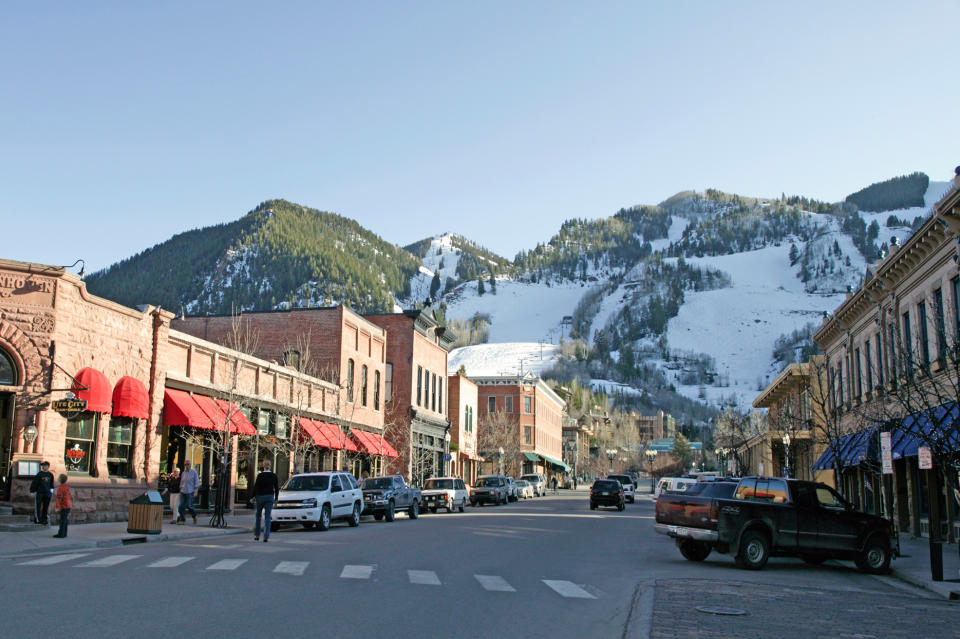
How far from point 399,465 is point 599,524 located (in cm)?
2412

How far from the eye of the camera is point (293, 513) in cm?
2506

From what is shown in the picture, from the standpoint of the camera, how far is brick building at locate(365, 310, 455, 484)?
54.2 m

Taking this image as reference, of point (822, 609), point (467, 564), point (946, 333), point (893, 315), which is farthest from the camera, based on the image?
point (893, 315)

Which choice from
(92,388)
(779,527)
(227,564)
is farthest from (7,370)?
(779,527)

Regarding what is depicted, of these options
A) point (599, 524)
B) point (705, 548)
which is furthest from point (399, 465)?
point (705, 548)

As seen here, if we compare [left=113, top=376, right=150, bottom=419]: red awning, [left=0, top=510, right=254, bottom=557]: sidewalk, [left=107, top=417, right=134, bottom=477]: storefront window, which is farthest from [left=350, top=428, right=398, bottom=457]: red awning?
[left=113, top=376, right=150, bottom=419]: red awning

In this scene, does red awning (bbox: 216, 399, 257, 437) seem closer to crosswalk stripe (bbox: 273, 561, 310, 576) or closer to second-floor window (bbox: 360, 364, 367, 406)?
second-floor window (bbox: 360, 364, 367, 406)

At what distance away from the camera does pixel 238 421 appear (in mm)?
31922

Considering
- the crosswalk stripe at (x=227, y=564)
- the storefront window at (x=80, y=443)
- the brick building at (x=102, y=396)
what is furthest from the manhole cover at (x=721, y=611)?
the storefront window at (x=80, y=443)

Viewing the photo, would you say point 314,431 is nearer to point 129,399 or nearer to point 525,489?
point 129,399

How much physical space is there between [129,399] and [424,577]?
15417 millimetres

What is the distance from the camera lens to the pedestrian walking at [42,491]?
2088cm

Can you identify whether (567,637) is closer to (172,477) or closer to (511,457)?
(172,477)

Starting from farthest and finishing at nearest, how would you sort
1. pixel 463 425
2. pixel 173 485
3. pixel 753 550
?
pixel 463 425
pixel 173 485
pixel 753 550
